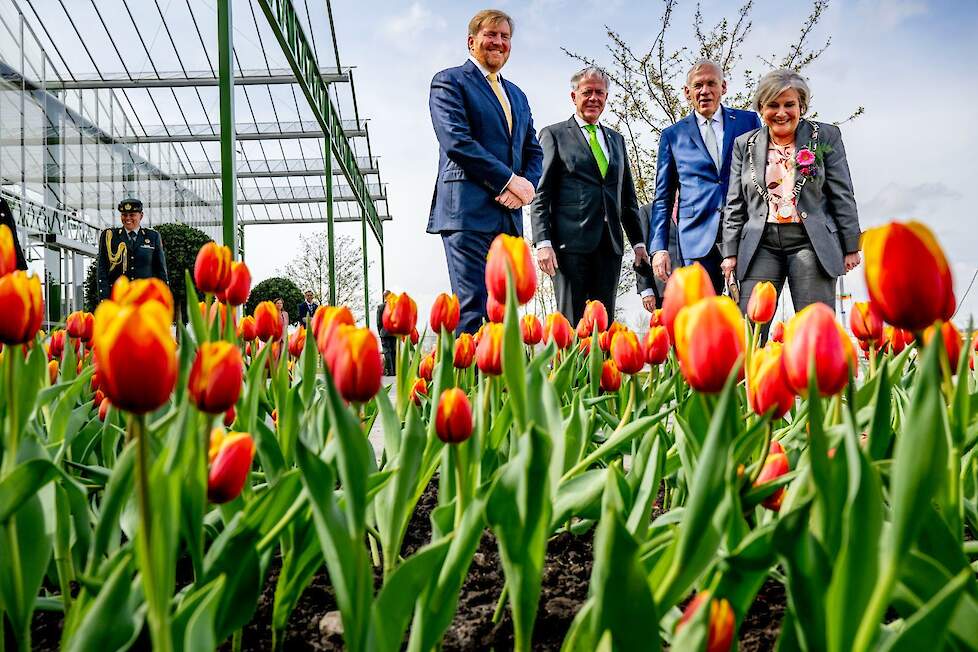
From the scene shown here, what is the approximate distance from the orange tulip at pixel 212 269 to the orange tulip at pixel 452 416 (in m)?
0.74

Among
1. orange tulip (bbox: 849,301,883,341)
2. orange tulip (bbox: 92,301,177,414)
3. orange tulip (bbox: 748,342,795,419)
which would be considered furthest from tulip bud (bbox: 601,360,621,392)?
orange tulip (bbox: 92,301,177,414)

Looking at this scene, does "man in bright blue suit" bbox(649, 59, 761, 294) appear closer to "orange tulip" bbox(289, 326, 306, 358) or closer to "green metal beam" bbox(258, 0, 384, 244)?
"orange tulip" bbox(289, 326, 306, 358)

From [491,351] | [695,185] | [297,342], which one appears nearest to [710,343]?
[491,351]

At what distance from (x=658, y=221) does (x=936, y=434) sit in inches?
119

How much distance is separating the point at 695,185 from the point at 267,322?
229 cm

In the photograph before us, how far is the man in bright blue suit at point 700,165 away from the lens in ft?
11.2

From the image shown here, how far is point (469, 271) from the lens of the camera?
115 inches

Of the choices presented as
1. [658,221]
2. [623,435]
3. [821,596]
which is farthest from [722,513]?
[658,221]

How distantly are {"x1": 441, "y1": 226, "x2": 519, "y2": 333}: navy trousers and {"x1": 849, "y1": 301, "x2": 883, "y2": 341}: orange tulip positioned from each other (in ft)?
5.18

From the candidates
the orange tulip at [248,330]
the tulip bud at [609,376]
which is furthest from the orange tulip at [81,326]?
the tulip bud at [609,376]

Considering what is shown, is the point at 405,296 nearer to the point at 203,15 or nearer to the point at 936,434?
the point at 936,434

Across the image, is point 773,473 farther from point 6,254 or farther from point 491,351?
point 6,254

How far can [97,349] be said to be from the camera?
22.0 inches

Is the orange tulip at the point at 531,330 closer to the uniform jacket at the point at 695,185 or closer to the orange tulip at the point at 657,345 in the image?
the orange tulip at the point at 657,345
